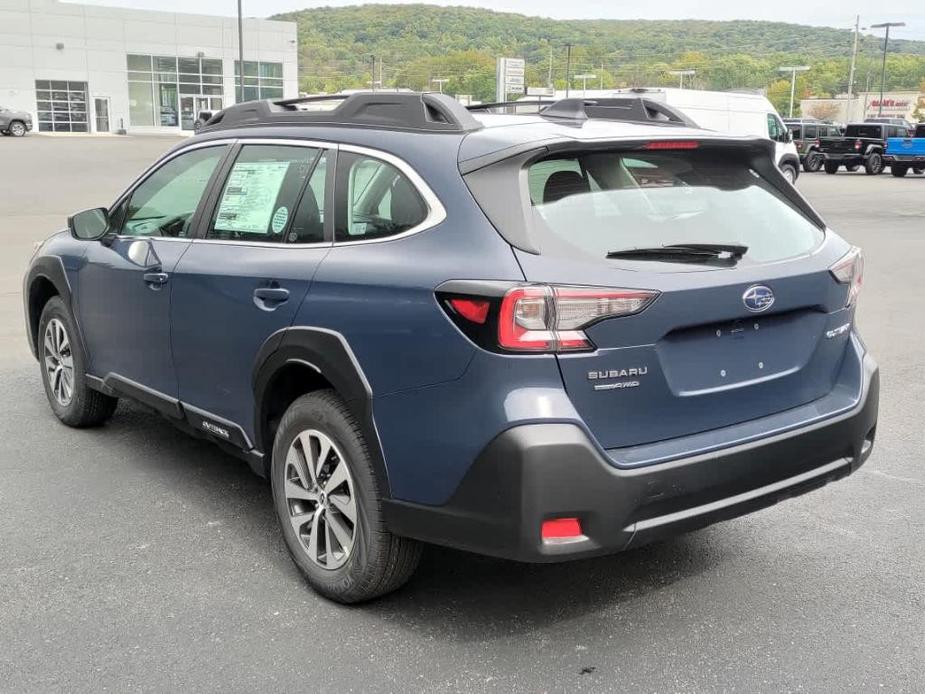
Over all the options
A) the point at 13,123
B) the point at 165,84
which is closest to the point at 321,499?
the point at 13,123

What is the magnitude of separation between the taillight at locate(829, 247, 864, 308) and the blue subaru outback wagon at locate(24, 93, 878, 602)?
0.02m

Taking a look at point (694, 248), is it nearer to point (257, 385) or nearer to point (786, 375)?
point (786, 375)

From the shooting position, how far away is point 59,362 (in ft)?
18.4

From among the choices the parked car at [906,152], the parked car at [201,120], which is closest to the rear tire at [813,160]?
the parked car at [906,152]

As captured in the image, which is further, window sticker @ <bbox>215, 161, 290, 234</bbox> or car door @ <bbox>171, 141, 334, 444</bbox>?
window sticker @ <bbox>215, 161, 290, 234</bbox>

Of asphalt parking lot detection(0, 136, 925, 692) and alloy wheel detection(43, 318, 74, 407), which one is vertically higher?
alloy wheel detection(43, 318, 74, 407)

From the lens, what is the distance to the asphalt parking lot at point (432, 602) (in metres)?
3.04

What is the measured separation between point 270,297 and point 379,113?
78 centimetres

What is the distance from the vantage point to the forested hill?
4624 inches

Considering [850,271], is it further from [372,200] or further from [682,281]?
[372,200]

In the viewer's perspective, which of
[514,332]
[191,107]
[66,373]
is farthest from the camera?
[191,107]

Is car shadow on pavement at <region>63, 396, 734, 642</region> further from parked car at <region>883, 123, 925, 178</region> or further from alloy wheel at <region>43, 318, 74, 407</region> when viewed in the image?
parked car at <region>883, 123, 925, 178</region>

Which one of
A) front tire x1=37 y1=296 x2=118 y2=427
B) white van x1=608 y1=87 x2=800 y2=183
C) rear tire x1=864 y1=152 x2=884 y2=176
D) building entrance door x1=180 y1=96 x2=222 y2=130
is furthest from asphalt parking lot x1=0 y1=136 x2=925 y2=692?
building entrance door x1=180 y1=96 x2=222 y2=130

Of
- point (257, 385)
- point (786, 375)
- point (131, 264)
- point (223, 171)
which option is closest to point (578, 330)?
point (786, 375)
